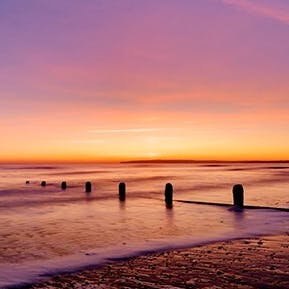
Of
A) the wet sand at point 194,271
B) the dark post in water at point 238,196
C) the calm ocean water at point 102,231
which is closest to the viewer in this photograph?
the wet sand at point 194,271

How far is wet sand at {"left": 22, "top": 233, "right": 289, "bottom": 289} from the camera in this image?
7118mm

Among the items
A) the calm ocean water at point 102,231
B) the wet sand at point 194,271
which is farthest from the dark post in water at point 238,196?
the wet sand at point 194,271

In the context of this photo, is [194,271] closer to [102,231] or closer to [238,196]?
[102,231]

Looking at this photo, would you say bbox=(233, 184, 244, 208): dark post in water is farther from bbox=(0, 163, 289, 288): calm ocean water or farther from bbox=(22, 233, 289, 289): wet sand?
bbox=(22, 233, 289, 289): wet sand

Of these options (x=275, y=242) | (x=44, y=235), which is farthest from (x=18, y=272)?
(x=275, y=242)

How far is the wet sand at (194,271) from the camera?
280 inches

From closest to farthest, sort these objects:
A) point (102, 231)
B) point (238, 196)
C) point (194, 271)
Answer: point (194, 271) → point (102, 231) → point (238, 196)

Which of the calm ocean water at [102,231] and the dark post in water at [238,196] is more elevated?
the dark post in water at [238,196]

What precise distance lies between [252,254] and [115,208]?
12.9m

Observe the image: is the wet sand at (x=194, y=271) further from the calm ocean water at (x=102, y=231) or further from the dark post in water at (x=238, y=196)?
the dark post in water at (x=238, y=196)

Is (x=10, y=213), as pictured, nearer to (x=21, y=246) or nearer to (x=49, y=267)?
(x=21, y=246)

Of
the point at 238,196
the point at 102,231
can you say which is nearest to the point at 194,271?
the point at 102,231

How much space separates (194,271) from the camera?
26.1 feet

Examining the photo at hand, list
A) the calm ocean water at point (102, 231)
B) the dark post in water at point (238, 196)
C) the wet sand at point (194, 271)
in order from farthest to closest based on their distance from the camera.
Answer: the dark post in water at point (238, 196) → the calm ocean water at point (102, 231) → the wet sand at point (194, 271)
